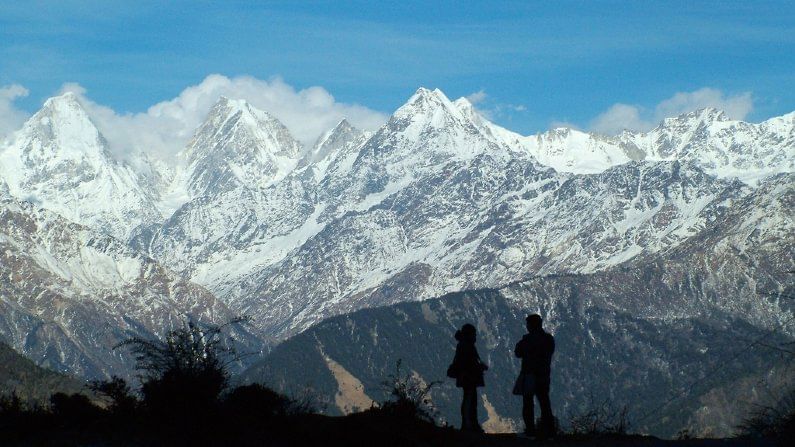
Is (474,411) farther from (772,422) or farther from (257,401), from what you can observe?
(772,422)

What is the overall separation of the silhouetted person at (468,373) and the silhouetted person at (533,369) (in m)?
1.58

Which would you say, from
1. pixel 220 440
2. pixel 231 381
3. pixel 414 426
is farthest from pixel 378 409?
pixel 220 440

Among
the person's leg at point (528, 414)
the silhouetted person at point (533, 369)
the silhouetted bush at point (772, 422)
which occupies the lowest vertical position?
the silhouetted bush at point (772, 422)

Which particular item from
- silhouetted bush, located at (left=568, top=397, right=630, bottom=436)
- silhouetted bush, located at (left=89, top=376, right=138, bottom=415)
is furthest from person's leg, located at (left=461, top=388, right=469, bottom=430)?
silhouetted bush, located at (left=89, top=376, right=138, bottom=415)

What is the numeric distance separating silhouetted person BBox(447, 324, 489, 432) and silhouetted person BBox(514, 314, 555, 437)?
5.18ft

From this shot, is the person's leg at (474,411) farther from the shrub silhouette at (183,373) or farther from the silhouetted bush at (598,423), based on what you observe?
the shrub silhouette at (183,373)

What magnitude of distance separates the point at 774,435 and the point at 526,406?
523 cm

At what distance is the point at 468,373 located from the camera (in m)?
29.7

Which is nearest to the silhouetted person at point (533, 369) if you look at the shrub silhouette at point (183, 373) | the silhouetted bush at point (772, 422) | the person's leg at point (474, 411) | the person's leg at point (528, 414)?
the person's leg at point (528, 414)

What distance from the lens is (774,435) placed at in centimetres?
2567

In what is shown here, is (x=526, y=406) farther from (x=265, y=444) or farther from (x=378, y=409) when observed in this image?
(x=265, y=444)

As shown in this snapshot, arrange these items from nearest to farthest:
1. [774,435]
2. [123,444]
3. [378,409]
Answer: [123,444], [774,435], [378,409]

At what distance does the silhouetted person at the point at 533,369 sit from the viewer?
27891 mm

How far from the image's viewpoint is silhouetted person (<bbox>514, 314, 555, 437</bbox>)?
27.9 m
